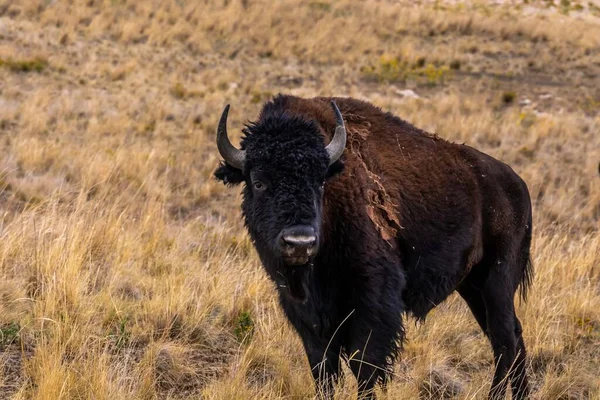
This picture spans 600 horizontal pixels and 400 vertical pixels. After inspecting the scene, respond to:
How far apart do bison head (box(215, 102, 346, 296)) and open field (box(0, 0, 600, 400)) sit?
35.1 inches

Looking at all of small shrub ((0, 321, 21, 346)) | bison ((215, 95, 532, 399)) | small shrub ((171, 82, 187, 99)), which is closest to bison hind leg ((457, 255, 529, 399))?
bison ((215, 95, 532, 399))

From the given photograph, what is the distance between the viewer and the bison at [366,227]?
4.15 m

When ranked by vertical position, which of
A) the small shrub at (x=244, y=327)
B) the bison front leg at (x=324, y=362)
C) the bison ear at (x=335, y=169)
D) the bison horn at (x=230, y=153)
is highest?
the bison horn at (x=230, y=153)

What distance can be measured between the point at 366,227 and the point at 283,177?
0.68 m

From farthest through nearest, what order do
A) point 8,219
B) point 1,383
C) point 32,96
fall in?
point 32,96
point 8,219
point 1,383

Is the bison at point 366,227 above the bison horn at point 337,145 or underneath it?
underneath

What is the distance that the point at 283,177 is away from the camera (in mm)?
4102

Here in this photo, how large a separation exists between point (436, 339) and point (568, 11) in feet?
143

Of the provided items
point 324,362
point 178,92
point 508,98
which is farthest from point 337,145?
point 508,98

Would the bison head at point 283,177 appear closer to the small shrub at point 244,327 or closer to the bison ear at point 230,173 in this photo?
the bison ear at point 230,173

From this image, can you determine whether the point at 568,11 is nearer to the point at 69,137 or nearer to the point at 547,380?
the point at 69,137

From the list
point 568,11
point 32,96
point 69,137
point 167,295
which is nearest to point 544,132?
point 69,137

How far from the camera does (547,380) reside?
509 centimetres

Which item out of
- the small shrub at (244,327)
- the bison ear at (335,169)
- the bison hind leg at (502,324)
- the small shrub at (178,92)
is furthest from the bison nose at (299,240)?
the small shrub at (178,92)
